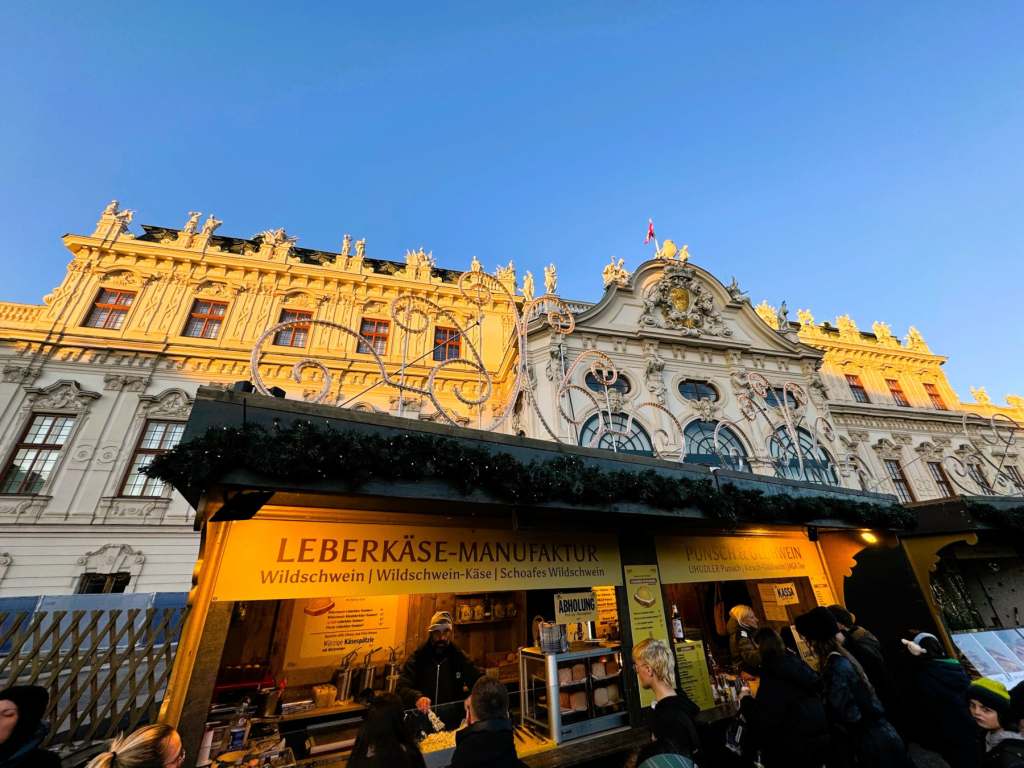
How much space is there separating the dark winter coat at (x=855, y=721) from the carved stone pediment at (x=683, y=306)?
15603 millimetres

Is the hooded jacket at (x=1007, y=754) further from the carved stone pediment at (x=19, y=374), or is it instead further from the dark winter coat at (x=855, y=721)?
the carved stone pediment at (x=19, y=374)

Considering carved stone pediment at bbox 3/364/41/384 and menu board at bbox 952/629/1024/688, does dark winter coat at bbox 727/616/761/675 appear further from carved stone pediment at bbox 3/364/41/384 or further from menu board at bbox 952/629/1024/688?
carved stone pediment at bbox 3/364/41/384

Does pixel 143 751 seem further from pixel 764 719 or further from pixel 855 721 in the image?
pixel 855 721

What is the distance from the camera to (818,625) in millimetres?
4492

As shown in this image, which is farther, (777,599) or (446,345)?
(446,345)

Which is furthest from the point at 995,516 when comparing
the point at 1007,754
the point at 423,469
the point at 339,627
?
the point at 339,627

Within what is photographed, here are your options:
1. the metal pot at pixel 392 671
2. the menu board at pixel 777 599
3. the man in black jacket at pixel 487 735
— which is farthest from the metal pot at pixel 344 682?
the menu board at pixel 777 599

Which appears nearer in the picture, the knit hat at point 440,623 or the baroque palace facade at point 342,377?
the knit hat at point 440,623

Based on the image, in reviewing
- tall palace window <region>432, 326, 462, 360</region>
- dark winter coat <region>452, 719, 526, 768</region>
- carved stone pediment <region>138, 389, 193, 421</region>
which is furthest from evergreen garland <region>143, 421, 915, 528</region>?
carved stone pediment <region>138, 389, 193, 421</region>

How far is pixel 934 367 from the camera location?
25.8 m

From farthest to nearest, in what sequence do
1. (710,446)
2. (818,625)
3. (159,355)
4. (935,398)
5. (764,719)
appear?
Result: (935,398) → (710,446) → (159,355) → (818,625) → (764,719)

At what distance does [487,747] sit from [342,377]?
50.4 feet

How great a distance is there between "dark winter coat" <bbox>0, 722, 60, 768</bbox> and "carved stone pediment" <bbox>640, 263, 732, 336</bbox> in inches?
744

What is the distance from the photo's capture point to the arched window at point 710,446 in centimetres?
1577
